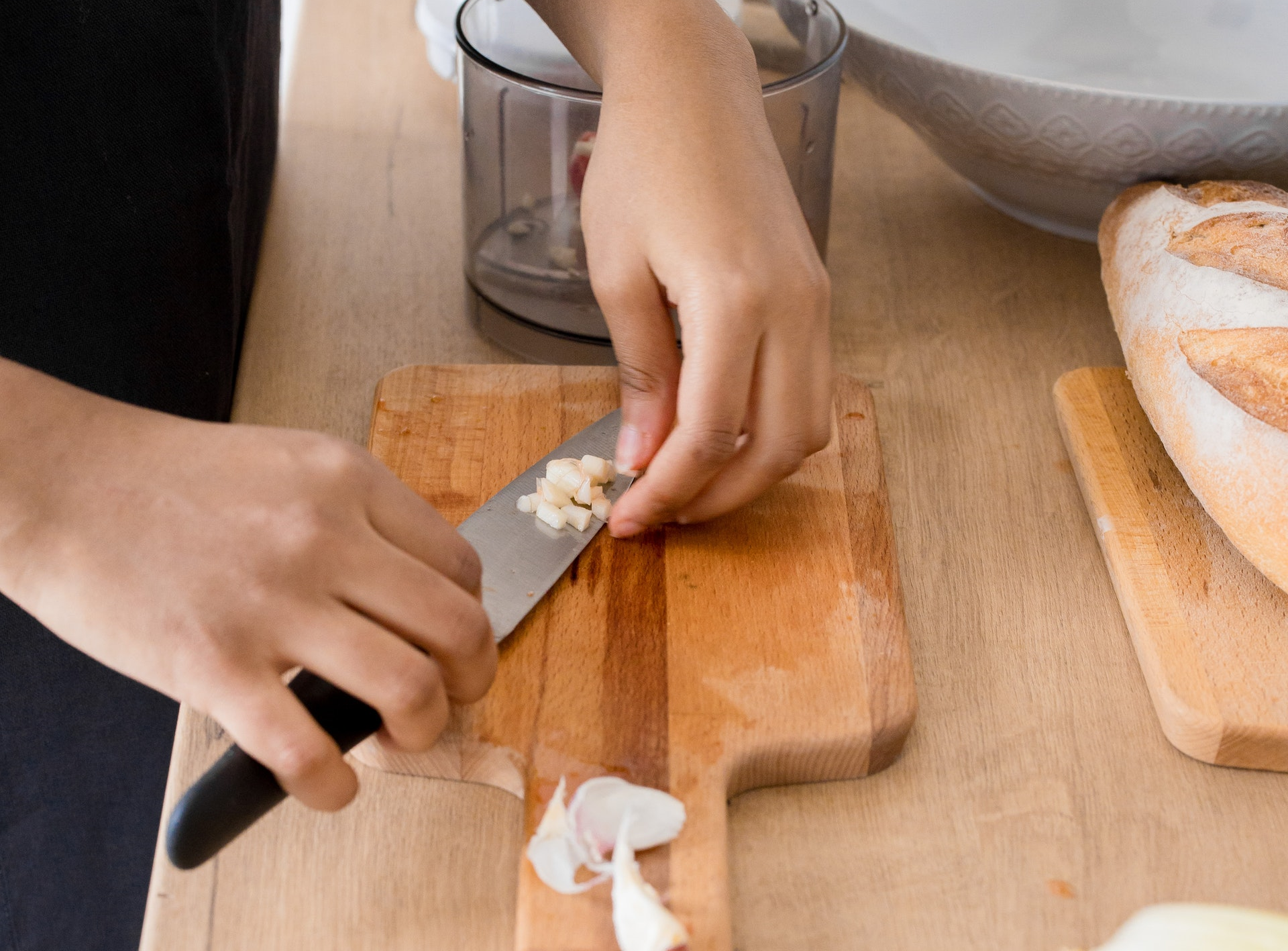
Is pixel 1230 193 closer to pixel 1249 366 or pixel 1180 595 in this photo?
pixel 1249 366

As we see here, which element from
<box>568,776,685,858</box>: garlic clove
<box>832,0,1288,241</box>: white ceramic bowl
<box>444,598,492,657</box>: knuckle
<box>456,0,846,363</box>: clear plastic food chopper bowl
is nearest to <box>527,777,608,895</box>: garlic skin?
<box>568,776,685,858</box>: garlic clove

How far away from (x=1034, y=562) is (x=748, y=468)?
9.8 inches

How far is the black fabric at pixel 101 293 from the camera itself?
2.59 feet

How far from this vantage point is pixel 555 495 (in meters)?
0.80

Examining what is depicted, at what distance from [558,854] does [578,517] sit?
257mm

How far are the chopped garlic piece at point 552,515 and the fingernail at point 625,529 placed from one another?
0.11 feet

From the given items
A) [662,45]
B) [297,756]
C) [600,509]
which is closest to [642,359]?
[600,509]

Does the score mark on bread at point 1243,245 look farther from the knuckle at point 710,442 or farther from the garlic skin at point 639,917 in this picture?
the garlic skin at point 639,917

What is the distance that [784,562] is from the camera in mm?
794

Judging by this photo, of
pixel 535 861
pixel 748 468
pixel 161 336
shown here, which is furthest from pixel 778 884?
pixel 161 336

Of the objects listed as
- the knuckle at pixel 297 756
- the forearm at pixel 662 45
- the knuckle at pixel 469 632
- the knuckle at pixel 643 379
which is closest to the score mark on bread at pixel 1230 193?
the forearm at pixel 662 45

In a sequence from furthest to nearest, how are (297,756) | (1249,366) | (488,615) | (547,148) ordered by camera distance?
(547,148) → (1249,366) → (488,615) → (297,756)

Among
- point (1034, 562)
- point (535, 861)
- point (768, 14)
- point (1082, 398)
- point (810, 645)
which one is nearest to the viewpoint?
point (535, 861)

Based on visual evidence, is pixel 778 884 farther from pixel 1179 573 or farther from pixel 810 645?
pixel 1179 573
